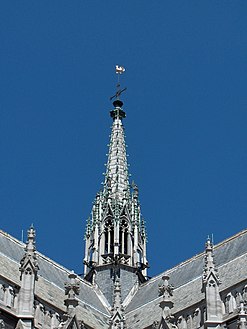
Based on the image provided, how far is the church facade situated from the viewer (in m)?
34.5

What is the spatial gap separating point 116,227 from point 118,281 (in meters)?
6.49

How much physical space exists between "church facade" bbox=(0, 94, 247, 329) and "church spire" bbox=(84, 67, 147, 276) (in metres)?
0.05

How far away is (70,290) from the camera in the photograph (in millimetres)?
34969

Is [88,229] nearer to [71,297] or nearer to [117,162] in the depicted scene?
[117,162]

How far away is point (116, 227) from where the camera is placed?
154 feet

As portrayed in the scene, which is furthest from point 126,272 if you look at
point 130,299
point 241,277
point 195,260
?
point 241,277

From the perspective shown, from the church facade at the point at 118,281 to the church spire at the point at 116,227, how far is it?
1.9 inches

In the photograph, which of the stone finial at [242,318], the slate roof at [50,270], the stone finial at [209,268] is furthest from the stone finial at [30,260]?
the stone finial at [242,318]

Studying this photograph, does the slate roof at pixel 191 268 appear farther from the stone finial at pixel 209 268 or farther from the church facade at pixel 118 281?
the stone finial at pixel 209 268

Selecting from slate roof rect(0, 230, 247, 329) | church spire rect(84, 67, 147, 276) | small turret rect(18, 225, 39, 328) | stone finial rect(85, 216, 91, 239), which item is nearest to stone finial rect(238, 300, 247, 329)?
slate roof rect(0, 230, 247, 329)

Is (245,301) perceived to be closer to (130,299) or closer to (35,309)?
(35,309)

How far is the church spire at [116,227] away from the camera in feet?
152

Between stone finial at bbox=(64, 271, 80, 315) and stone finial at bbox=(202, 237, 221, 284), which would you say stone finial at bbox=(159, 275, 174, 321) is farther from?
stone finial at bbox=(64, 271, 80, 315)

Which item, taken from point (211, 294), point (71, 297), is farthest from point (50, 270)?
point (211, 294)
